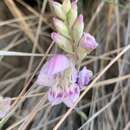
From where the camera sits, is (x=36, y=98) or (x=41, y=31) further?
(x=41, y=31)

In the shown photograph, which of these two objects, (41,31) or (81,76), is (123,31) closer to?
(41,31)

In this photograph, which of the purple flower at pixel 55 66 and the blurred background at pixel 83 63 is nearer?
the purple flower at pixel 55 66

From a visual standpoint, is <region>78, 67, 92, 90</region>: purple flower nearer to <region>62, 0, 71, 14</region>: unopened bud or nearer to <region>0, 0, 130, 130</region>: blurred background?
<region>62, 0, 71, 14</region>: unopened bud

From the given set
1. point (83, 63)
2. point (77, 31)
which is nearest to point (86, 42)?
point (77, 31)

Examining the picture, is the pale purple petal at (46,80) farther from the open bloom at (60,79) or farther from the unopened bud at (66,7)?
the unopened bud at (66,7)

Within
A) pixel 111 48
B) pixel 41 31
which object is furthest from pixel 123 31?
pixel 41 31

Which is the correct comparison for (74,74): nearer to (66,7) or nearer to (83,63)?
(66,7)

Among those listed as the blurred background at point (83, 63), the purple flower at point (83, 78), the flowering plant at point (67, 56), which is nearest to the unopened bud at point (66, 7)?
the flowering plant at point (67, 56)
